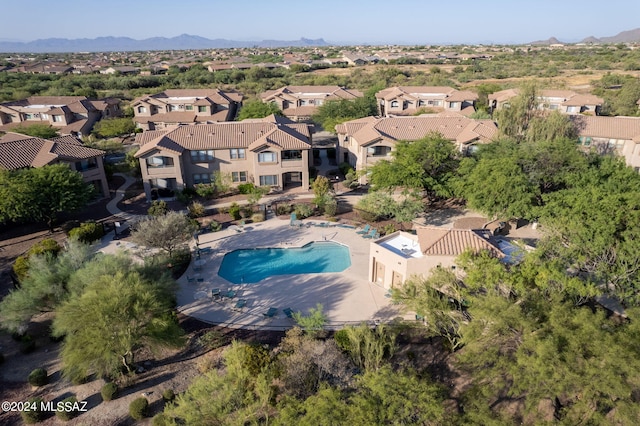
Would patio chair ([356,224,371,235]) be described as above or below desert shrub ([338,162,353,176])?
below

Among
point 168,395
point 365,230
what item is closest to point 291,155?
point 365,230

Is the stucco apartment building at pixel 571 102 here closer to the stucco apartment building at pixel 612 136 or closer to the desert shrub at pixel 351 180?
the stucco apartment building at pixel 612 136

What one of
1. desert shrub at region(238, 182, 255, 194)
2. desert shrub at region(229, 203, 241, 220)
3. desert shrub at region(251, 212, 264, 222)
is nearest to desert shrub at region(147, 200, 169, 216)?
desert shrub at region(229, 203, 241, 220)

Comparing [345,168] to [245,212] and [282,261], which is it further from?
[282,261]

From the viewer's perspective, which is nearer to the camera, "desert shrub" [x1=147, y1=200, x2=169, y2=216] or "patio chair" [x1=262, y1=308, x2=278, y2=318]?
"patio chair" [x1=262, y1=308, x2=278, y2=318]

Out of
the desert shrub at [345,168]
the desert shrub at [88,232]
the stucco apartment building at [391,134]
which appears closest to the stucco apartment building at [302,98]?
the stucco apartment building at [391,134]

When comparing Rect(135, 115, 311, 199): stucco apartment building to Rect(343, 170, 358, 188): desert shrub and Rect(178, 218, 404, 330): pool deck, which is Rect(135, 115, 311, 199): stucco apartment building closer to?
Rect(343, 170, 358, 188): desert shrub
